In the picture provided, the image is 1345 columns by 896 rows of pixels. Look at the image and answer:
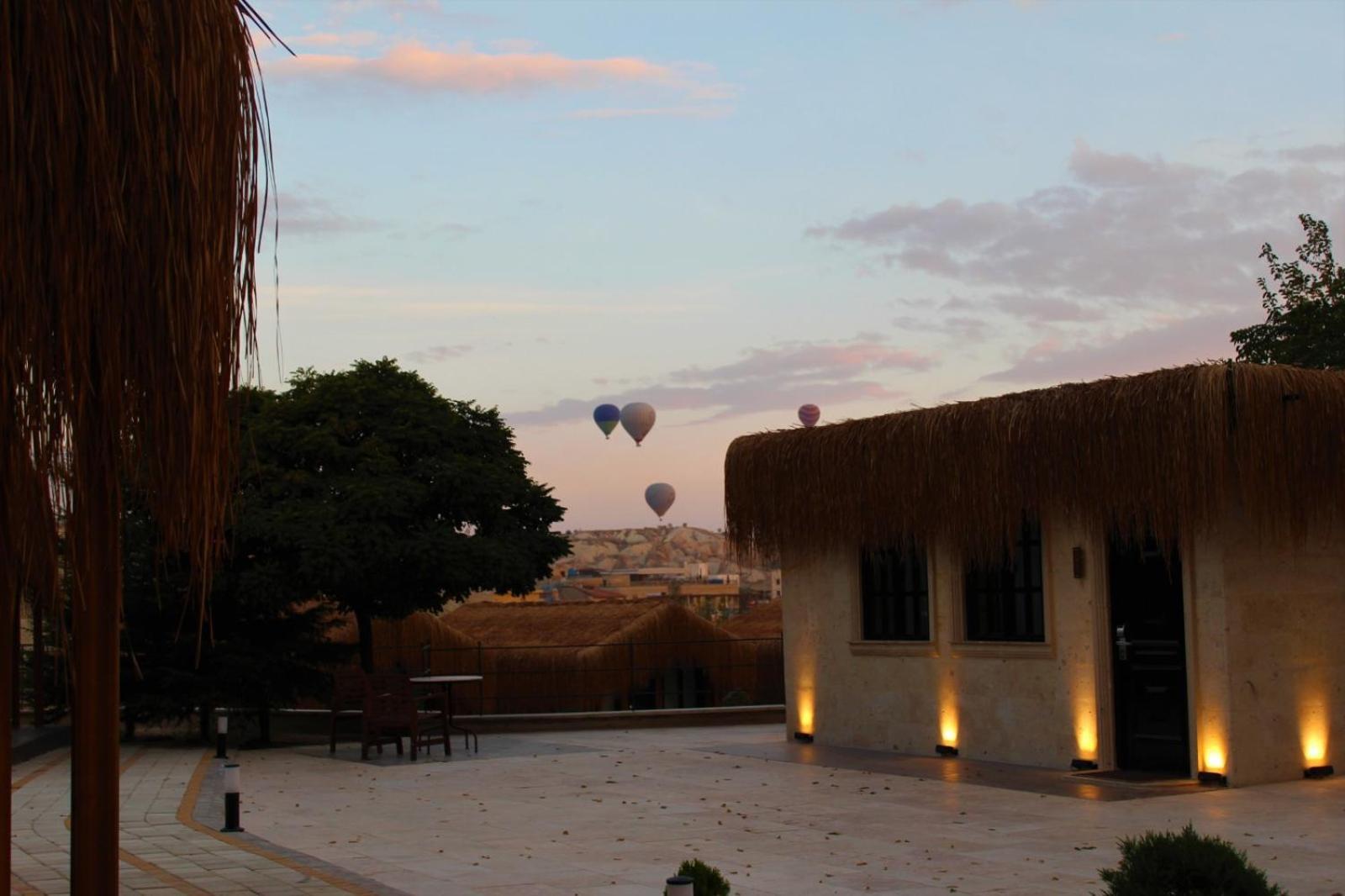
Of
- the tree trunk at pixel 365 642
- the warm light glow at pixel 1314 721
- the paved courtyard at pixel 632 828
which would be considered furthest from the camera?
the tree trunk at pixel 365 642

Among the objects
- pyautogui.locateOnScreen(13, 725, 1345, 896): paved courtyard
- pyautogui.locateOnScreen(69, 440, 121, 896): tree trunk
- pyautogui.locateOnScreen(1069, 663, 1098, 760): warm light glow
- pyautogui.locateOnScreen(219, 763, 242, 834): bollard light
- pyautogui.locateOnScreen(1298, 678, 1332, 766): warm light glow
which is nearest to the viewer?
pyautogui.locateOnScreen(69, 440, 121, 896): tree trunk

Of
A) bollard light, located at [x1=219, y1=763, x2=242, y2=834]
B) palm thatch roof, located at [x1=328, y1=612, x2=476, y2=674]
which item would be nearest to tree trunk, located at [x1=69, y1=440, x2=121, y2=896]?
bollard light, located at [x1=219, y1=763, x2=242, y2=834]

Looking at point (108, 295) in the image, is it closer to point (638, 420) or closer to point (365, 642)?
point (365, 642)

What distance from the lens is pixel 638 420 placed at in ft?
143

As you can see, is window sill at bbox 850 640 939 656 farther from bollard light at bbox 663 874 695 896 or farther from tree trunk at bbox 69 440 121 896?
tree trunk at bbox 69 440 121 896

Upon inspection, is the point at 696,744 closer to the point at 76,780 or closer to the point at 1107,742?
the point at 1107,742

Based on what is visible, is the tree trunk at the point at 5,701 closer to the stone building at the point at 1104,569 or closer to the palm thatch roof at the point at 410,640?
the stone building at the point at 1104,569

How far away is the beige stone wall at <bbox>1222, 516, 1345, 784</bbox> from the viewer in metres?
13.7

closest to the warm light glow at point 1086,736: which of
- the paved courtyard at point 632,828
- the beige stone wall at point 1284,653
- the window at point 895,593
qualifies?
the paved courtyard at point 632,828

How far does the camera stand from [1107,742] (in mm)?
14797

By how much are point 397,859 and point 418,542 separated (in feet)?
32.6

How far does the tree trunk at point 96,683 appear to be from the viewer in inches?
172

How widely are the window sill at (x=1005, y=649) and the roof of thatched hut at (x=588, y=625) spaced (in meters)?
7.80

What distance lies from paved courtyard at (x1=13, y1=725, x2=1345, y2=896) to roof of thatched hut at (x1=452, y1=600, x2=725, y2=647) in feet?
20.5
